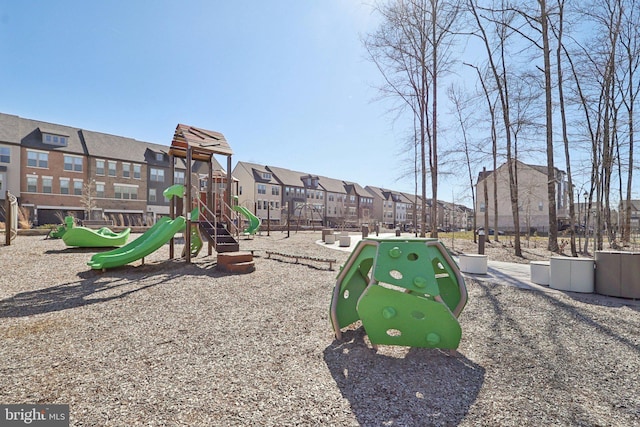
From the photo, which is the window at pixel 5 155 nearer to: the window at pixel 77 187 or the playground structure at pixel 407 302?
the window at pixel 77 187

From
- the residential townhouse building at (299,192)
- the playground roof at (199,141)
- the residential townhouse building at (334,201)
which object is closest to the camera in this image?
the playground roof at (199,141)

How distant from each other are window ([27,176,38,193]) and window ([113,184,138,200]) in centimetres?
714

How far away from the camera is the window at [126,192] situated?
3800 centimetres

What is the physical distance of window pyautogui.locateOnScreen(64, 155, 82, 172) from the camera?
3447 centimetres

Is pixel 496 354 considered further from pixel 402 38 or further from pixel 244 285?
pixel 402 38

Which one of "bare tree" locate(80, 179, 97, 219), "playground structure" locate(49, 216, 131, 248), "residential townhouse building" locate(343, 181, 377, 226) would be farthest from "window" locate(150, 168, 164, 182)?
"residential townhouse building" locate(343, 181, 377, 226)

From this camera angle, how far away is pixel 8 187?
30891 millimetres

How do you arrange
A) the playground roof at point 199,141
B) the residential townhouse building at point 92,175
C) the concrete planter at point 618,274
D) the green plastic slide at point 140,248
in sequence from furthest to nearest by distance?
the residential townhouse building at point 92,175 → the playground roof at point 199,141 → the green plastic slide at point 140,248 → the concrete planter at point 618,274

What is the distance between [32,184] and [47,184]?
3.92 ft

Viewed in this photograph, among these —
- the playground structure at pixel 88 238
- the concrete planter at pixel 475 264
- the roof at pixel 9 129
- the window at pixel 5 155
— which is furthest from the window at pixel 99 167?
the concrete planter at pixel 475 264

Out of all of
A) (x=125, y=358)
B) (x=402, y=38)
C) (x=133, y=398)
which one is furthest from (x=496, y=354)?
(x=402, y=38)

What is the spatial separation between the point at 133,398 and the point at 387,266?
2.83 metres

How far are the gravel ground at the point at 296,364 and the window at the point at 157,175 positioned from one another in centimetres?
3914

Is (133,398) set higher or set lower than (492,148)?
lower
